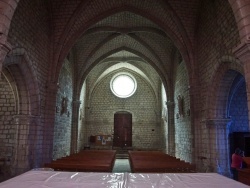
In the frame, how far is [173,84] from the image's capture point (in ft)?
45.4

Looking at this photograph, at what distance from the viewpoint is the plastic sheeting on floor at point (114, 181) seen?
90.8 inches

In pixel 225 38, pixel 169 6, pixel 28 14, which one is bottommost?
pixel 225 38

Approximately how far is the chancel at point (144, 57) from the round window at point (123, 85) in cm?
479

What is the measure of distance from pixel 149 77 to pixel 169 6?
30.2 feet

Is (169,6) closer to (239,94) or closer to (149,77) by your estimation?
(239,94)

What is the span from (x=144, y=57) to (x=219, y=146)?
8.54 metres

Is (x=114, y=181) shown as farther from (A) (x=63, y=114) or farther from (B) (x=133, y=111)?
(B) (x=133, y=111)

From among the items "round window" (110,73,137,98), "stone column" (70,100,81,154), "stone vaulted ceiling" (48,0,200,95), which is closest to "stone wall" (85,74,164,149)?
"round window" (110,73,137,98)

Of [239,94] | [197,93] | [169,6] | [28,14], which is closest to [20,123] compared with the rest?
[28,14]

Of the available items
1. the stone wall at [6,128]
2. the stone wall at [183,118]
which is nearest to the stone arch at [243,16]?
the stone wall at [183,118]

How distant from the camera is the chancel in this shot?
5.88 metres

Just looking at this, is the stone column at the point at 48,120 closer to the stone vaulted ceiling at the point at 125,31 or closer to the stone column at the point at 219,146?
the stone vaulted ceiling at the point at 125,31

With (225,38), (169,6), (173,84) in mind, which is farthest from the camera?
(173,84)

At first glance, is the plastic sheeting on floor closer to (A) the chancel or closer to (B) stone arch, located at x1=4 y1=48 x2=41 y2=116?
(A) the chancel
